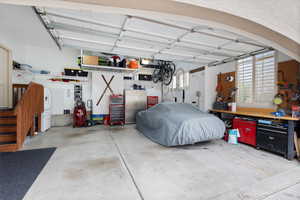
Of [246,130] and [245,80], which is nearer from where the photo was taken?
[246,130]

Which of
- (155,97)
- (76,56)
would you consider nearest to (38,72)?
(76,56)

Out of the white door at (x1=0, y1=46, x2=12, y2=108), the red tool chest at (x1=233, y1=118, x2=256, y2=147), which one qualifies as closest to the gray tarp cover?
the red tool chest at (x1=233, y1=118, x2=256, y2=147)

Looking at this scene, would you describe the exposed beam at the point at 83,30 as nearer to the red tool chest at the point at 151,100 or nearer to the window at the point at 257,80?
the window at the point at 257,80

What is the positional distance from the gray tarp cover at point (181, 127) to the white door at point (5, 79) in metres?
4.30

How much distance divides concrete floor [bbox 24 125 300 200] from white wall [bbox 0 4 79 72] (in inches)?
118

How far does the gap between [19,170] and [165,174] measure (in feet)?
7.71

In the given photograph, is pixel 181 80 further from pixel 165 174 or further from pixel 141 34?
pixel 165 174

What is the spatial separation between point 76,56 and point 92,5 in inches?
216

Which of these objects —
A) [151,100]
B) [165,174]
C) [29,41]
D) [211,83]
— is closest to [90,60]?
[29,41]

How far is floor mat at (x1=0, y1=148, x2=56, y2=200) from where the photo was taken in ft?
5.20

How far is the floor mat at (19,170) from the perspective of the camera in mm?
1585

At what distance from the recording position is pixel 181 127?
281 centimetres

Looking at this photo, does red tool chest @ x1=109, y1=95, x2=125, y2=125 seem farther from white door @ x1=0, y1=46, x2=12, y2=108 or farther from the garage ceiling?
white door @ x1=0, y1=46, x2=12, y2=108

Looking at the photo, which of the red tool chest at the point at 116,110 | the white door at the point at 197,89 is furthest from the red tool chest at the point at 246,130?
the red tool chest at the point at 116,110
